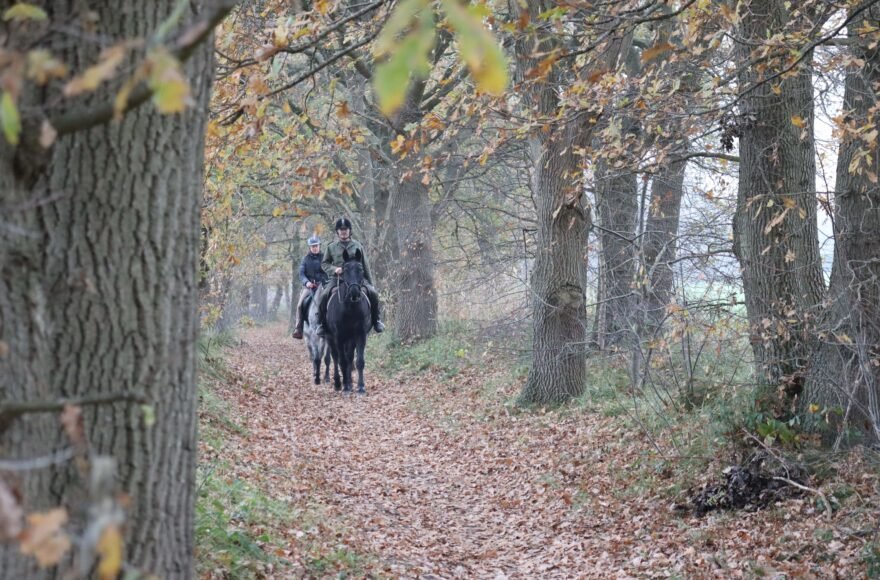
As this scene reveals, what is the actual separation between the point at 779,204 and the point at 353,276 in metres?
8.55

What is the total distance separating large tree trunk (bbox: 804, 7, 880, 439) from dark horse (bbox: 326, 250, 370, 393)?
8.94 meters

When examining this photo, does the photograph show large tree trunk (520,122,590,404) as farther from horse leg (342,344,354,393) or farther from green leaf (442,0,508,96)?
green leaf (442,0,508,96)

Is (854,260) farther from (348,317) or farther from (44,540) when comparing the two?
(348,317)

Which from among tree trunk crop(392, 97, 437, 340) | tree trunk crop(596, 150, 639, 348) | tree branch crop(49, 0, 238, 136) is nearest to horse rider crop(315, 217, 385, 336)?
tree trunk crop(596, 150, 639, 348)

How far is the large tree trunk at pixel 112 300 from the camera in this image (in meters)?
2.64

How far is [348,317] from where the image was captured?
1568cm

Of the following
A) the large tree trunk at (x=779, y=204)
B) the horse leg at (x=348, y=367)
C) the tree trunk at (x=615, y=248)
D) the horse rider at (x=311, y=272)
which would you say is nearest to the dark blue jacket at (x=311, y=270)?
the horse rider at (x=311, y=272)

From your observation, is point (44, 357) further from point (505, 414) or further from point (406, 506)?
point (505, 414)

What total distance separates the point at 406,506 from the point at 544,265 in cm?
460

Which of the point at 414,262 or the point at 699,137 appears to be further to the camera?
the point at 414,262

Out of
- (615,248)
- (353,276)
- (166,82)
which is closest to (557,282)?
(615,248)

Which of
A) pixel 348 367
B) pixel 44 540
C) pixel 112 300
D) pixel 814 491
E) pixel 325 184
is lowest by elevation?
pixel 814 491

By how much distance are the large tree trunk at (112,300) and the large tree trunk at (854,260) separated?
18.6 feet

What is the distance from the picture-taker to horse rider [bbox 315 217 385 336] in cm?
1520
